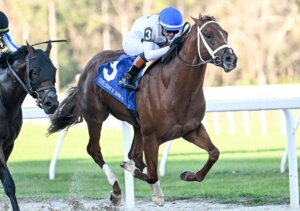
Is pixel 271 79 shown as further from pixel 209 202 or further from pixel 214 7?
pixel 209 202

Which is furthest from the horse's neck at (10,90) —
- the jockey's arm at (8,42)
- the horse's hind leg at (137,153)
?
the horse's hind leg at (137,153)

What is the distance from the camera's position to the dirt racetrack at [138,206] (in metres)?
8.77

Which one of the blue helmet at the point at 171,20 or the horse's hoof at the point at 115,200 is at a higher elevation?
the blue helmet at the point at 171,20

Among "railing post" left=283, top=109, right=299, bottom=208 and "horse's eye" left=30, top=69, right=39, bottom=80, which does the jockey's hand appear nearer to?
"horse's eye" left=30, top=69, right=39, bottom=80

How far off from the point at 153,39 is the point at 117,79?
61 centimetres

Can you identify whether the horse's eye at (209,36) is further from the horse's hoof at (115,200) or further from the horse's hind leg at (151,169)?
the horse's hoof at (115,200)

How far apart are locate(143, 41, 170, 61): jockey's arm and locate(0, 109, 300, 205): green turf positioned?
183cm

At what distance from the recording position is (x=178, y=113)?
26.8 feet

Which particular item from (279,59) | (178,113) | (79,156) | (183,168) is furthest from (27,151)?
(279,59)

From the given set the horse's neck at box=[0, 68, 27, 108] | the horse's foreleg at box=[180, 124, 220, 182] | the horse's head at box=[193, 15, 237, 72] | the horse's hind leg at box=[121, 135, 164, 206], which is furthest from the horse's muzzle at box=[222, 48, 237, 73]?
the horse's neck at box=[0, 68, 27, 108]

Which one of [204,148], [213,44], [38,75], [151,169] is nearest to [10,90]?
[38,75]

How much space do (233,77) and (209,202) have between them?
135ft

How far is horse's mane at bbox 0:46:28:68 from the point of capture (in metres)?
8.34

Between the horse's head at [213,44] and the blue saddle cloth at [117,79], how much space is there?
97 cm
